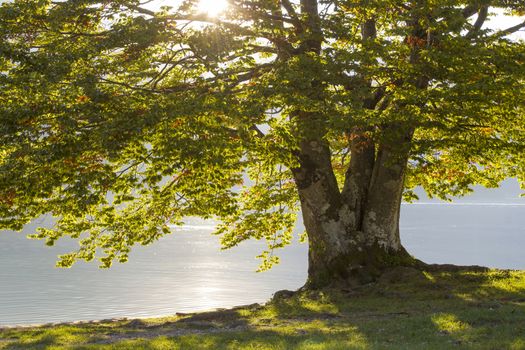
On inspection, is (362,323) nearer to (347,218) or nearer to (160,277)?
(347,218)

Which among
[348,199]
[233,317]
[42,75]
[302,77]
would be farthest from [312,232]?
[42,75]

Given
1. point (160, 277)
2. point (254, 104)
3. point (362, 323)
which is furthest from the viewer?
point (160, 277)

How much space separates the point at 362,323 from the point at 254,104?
22.1ft

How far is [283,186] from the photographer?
28.2 m

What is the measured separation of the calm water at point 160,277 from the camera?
5631 centimetres

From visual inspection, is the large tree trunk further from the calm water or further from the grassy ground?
the calm water

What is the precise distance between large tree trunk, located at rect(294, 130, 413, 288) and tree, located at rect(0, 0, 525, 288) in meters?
0.05

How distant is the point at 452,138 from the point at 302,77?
577cm

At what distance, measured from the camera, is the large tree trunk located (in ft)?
75.3

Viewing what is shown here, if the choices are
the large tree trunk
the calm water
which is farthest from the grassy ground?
the calm water

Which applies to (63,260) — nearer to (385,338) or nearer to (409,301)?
(409,301)

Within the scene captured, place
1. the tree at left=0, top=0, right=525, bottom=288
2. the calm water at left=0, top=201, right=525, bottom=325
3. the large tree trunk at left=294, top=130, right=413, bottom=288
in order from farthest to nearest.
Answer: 1. the calm water at left=0, top=201, right=525, bottom=325
2. the large tree trunk at left=294, top=130, right=413, bottom=288
3. the tree at left=0, top=0, right=525, bottom=288

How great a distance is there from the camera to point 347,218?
23.2 m

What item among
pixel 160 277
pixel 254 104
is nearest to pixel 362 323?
pixel 254 104
